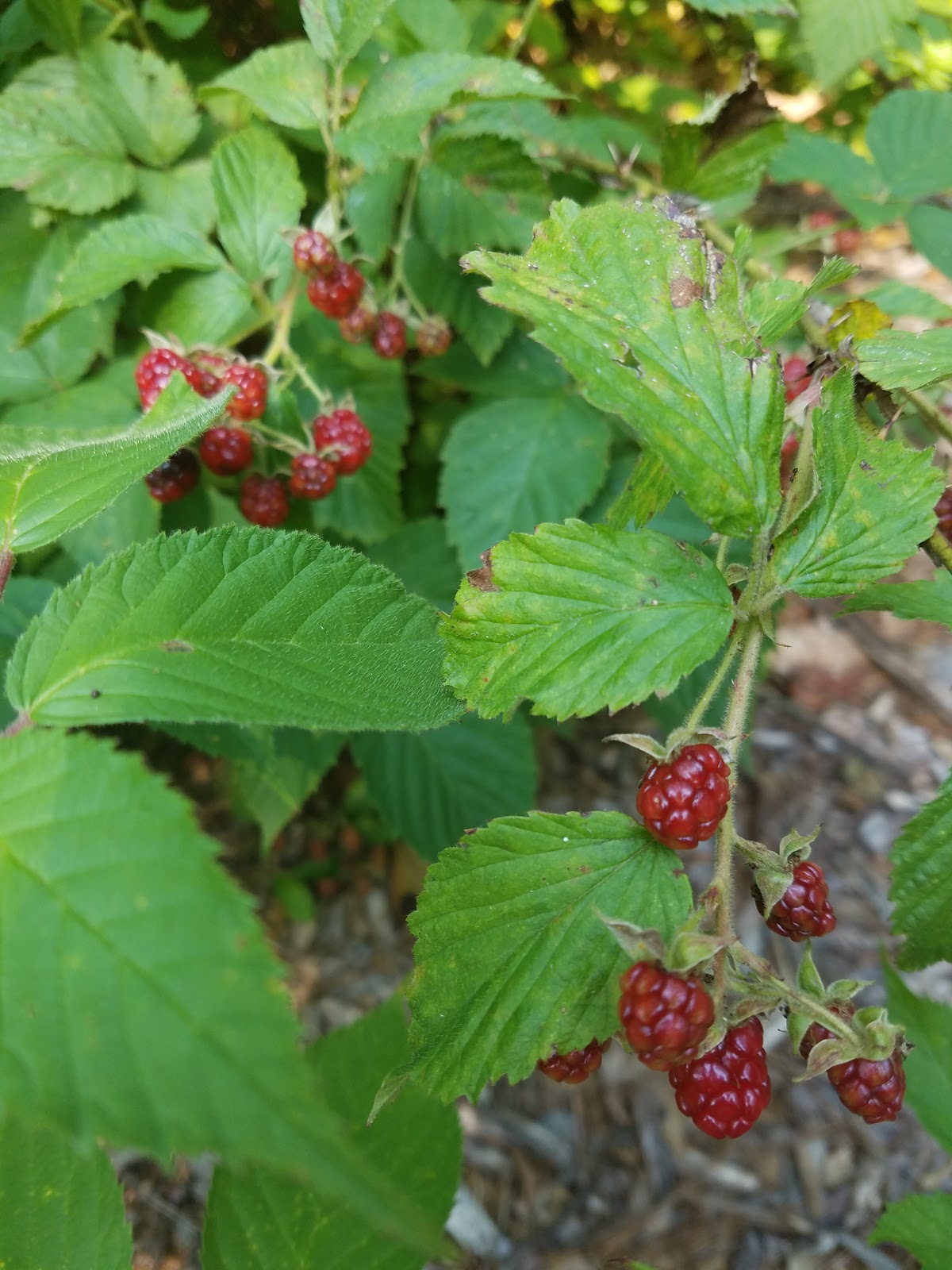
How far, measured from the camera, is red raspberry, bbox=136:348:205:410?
3.76ft

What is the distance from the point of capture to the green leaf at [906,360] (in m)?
0.86

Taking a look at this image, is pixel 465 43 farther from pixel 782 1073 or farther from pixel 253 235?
pixel 782 1073

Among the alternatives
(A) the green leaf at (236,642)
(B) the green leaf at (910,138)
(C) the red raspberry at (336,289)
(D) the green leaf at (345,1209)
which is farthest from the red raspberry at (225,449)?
(B) the green leaf at (910,138)

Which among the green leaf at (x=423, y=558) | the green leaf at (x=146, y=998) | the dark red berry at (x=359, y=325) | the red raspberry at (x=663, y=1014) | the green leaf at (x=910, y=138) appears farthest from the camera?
the green leaf at (x=910, y=138)

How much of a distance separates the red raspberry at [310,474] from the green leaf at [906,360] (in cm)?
73

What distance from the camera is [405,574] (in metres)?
1.67

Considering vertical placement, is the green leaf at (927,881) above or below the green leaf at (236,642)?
below

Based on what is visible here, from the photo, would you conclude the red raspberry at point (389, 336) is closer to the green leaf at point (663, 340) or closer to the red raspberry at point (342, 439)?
the red raspberry at point (342, 439)

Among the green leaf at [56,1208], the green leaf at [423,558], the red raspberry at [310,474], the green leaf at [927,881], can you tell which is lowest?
the green leaf at [56,1208]

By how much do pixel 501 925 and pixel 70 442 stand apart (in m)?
0.71

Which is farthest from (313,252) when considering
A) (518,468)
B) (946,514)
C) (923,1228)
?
(923,1228)

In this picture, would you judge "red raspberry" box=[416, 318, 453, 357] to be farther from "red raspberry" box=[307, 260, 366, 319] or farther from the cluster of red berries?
"red raspberry" box=[307, 260, 366, 319]

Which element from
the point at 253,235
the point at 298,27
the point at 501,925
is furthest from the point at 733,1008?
the point at 298,27

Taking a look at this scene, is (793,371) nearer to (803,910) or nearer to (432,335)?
(432,335)
